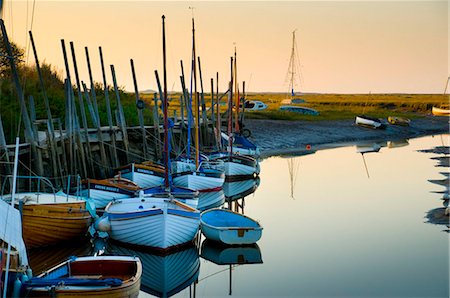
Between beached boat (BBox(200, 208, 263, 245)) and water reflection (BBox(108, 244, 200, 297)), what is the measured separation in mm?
831

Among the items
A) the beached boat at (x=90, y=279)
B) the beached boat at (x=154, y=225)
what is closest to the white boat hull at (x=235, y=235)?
the beached boat at (x=154, y=225)

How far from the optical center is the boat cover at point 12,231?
15.0 m

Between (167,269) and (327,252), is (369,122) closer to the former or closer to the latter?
(327,252)

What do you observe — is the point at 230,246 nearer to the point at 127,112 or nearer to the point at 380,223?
the point at 380,223

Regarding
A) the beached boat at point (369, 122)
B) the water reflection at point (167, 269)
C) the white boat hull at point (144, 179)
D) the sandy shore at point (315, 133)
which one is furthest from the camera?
the beached boat at point (369, 122)

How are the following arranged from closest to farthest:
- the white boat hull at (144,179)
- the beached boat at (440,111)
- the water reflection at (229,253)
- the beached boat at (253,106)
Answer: the water reflection at (229,253) < the white boat hull at (144,179) < the beached boat at (253,106) < the beached boat at (440,111)

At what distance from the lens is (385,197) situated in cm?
3369

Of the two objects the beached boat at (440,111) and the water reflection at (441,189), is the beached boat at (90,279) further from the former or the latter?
the beached boat at (440,111)

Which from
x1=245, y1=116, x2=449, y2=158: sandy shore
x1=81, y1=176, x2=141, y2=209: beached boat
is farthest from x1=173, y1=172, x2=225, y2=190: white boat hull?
x1=245, y1=116, x2=449, y2=158: sandy shore

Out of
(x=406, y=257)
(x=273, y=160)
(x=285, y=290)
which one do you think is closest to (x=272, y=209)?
(x=406, y=257)

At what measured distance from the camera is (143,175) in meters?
31.4

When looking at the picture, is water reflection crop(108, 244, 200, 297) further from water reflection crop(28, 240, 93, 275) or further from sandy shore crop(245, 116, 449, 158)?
sandy shore crop(245, 116, 449, 158)

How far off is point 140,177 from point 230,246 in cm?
1014

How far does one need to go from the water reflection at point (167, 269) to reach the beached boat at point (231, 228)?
0.83 meters
